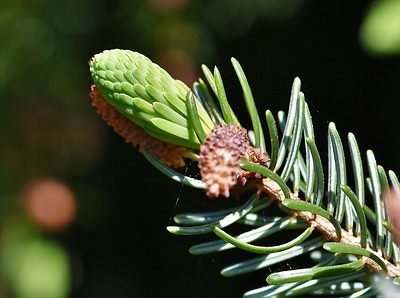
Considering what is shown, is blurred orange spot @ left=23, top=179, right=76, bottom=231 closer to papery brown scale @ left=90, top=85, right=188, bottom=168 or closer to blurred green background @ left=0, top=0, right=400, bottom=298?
blurred green background @ left=0, top=0, right=400, bottom=298

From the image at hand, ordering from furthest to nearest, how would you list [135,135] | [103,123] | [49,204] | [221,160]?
1. [103,123]
2. [49,204]
3. [135,135]
4. [221,160]

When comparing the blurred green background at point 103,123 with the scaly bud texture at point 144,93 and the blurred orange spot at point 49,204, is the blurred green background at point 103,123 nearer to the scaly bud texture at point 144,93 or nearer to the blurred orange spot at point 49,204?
the blurred orange spot at point 49,204

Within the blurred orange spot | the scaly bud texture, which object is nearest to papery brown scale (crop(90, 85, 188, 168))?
the scaly bud texture

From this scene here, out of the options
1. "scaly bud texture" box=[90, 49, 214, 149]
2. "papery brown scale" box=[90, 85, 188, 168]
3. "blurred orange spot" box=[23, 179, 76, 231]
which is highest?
"scaly bud texture" box=[90, 49, 214, 149]

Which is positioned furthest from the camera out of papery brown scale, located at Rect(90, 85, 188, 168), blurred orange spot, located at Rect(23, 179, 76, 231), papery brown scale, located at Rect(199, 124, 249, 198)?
blurred orange spot, located at Rect(23, 179, 76, 231)

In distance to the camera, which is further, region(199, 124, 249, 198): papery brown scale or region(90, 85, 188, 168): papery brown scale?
region(90, 85, 188, 168): papery brown scale

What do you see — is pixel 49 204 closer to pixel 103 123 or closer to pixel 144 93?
pixel 103 123

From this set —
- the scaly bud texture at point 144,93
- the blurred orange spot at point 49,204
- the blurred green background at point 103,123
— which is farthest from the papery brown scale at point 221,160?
the blurred orange spot at point 49,204

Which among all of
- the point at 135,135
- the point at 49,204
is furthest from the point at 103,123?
the point at 135,135
